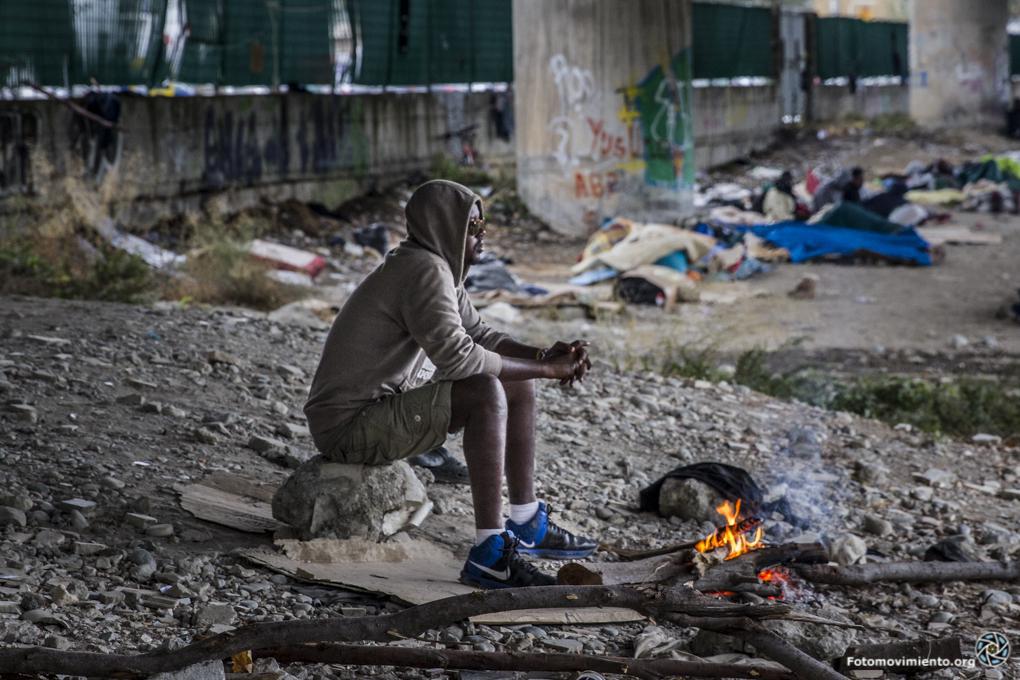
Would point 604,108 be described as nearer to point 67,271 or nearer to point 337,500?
point 67,271

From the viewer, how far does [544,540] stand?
415 centimetres

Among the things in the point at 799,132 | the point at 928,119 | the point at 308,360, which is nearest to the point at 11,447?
the point at 308,360

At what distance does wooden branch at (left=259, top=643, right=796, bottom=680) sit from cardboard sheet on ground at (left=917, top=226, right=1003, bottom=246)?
11.9 meters

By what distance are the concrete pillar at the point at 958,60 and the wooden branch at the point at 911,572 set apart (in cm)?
2698

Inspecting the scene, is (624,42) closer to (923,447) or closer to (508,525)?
(923,447)

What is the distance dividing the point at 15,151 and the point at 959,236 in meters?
10.8

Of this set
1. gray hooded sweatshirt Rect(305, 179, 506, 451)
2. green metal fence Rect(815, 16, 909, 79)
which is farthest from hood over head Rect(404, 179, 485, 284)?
green metal fence Rect(815, 16, 909, 79)

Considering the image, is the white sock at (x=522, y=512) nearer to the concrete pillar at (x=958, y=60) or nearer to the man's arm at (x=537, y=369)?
the man's arm at (x=537, y=369)

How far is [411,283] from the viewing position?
3.77m

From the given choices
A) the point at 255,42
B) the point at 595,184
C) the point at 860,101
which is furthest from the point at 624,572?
the point at 860,101

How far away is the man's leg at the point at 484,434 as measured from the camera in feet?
12.4

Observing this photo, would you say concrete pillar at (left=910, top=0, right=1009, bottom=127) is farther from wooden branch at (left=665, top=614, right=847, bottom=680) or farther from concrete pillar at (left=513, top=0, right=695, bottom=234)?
wooden branch at (left=665, top=614, right=847, bottom=680)

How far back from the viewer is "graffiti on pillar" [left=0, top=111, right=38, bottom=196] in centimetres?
1019

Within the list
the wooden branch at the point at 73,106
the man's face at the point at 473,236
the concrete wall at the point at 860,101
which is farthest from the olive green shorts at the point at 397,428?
the concrete wall at the point at 860,101
